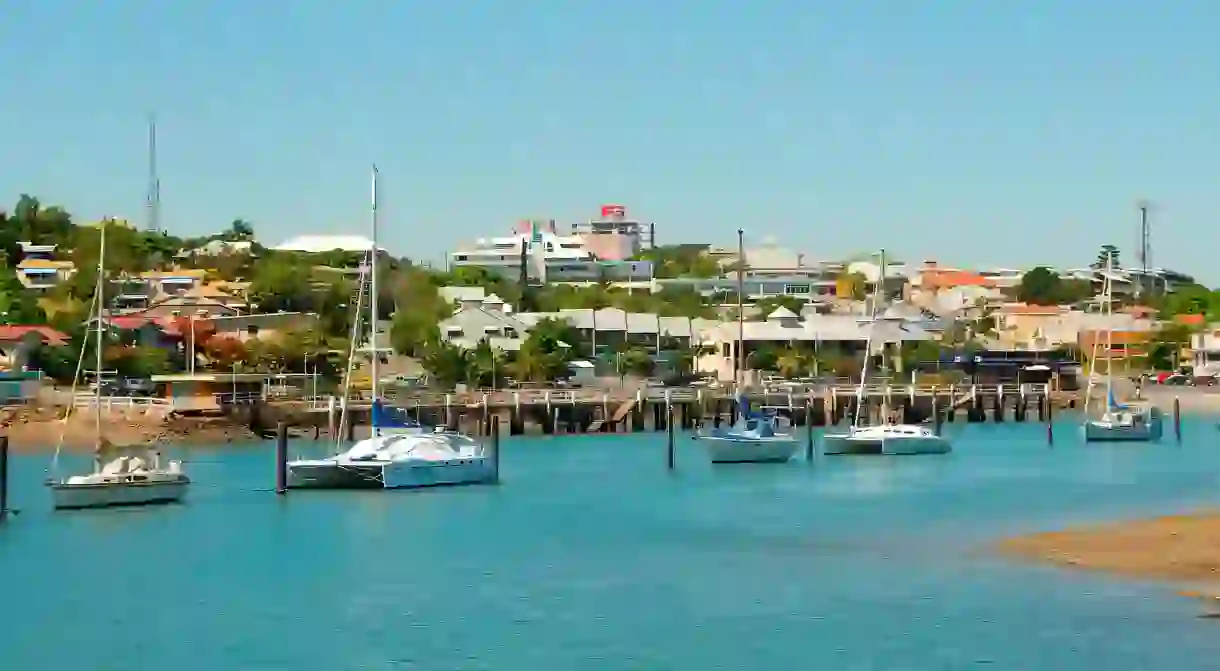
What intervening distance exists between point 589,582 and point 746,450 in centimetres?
3573

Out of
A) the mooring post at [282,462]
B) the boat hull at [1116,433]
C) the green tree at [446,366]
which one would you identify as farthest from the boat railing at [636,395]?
the mooring post at [282,462]

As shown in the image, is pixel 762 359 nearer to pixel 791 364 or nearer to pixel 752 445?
pixel 791 364

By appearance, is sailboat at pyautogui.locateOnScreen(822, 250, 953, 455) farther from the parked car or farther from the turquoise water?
the parked car

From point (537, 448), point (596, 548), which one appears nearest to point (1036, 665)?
point (596, 548)

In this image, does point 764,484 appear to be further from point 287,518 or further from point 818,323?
point 818,323

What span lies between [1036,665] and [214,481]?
139 feet

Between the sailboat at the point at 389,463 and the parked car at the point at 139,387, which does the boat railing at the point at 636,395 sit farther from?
the sailboat at the point at 389,463

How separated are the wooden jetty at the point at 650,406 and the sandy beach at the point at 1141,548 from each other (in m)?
44.4

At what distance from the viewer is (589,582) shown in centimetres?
4422

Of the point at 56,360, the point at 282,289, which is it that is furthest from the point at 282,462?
the point at 282,289

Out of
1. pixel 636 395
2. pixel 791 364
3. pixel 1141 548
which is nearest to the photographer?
pixel 1141 548

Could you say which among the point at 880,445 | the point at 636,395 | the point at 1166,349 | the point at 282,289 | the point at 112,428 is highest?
the point at 282,289

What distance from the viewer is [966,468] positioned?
81812mm

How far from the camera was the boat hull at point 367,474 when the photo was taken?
6316 centimetres
